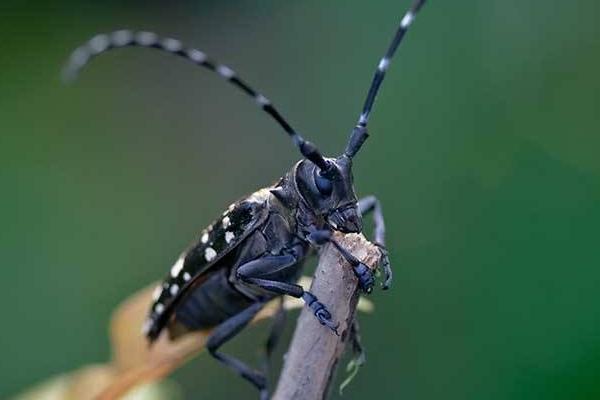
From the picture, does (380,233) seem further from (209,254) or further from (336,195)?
(209,254)

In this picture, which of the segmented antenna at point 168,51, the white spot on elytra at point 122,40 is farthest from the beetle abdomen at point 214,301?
the white spot on elytra at point 122,40

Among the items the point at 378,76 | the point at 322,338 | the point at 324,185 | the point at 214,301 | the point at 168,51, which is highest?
the point at 168,51

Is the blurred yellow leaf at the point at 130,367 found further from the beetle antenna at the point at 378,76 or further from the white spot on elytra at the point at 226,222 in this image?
the beetle antenna at the point at 378,76

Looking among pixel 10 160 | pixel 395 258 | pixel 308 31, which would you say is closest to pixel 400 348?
pixel 395 258

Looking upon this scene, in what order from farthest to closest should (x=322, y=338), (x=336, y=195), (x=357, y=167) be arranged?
(x=357, y=167)
(x=336, y=195)
(x=322, y=338)

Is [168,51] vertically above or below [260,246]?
above

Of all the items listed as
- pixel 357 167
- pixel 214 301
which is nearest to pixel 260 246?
pixel 214 301
